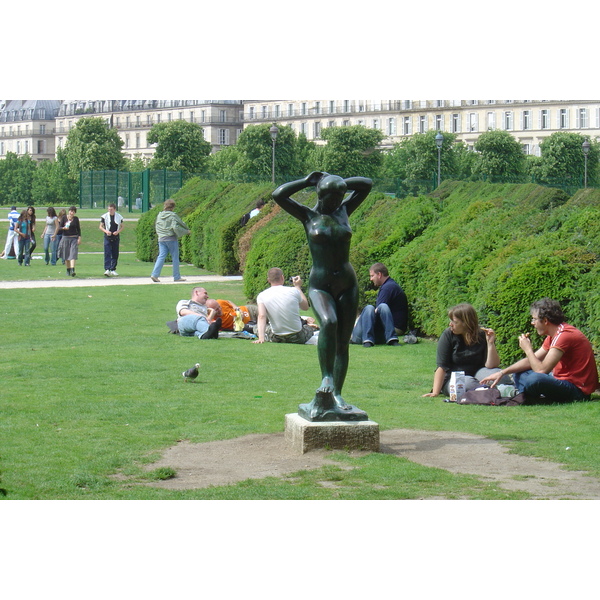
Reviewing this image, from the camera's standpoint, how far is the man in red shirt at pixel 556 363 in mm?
8719

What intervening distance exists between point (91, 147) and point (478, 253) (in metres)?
83.0

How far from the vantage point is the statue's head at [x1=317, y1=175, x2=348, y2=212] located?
6.89 m

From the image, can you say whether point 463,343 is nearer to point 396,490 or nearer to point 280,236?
point 396,490

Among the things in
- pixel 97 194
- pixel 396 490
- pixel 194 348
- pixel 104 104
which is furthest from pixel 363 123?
pixel 396 490

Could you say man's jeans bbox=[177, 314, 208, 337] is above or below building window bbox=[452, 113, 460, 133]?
below

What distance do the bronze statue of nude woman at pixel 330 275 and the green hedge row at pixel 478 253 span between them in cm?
329

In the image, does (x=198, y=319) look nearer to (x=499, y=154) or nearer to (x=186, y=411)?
(x=186, y=411)

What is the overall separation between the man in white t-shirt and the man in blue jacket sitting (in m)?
0.78

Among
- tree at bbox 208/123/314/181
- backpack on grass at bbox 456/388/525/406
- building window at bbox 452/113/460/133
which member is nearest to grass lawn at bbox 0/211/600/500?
backpack on grass at bbox 456/388/525/406

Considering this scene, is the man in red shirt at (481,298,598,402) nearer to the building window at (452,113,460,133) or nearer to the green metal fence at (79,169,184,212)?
the green metal fence at (79,169,184,212)

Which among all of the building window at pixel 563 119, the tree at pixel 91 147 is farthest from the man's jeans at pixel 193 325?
the tree at pixel 91 147

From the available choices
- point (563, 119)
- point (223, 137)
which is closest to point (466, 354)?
point (563, 119)

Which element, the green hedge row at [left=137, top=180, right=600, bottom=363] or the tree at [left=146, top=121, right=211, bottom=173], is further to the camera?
the tree at [left=146, top=121, right=211, bottom=173]

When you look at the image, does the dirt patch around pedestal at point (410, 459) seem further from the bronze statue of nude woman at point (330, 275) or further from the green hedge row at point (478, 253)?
the green hedge row at point (478, 253)
